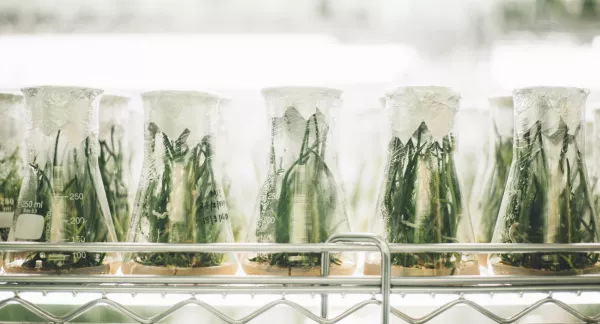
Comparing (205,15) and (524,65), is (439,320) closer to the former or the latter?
(524,65)

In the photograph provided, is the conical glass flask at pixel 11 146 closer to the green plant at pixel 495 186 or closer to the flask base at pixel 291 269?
the flask base at pixel 291 269

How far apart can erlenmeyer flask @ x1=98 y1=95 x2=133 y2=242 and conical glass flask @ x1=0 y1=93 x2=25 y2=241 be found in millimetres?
103

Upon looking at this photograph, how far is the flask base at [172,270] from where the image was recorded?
620 millimetres

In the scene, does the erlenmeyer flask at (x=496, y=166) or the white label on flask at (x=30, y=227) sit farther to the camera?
the erlenmeyer flask at (x=496, y=166)

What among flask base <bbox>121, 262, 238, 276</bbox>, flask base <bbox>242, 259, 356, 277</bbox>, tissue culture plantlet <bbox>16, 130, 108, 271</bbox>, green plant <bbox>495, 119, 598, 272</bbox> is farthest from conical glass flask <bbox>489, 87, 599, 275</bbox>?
tissue culture plantlet <bbox>16, 130, 108, 271</bbox>

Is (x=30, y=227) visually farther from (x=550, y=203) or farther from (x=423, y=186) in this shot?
(x=550, y=203)

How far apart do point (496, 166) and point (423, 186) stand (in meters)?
0.18

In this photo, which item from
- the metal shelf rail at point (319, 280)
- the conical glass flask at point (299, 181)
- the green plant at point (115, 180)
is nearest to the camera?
the metal shelf rail at point (319, 280)

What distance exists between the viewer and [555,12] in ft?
2.96

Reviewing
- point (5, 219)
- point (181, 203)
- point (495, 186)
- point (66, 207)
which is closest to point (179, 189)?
point (181, 203)

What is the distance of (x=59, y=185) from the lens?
0.65 meters

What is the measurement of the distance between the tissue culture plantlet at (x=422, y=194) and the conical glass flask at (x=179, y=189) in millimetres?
200

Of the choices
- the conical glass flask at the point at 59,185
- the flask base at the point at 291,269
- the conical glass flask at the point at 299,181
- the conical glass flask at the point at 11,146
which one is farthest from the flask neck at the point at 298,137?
the conical glass flask at the point at 11,146

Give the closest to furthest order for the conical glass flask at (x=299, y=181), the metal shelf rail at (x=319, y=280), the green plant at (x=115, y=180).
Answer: the metal shelf rail at (x=319, y=280)
the conical glass flask at (x=299, y=181)
the green plant at (x=115, y=180)
